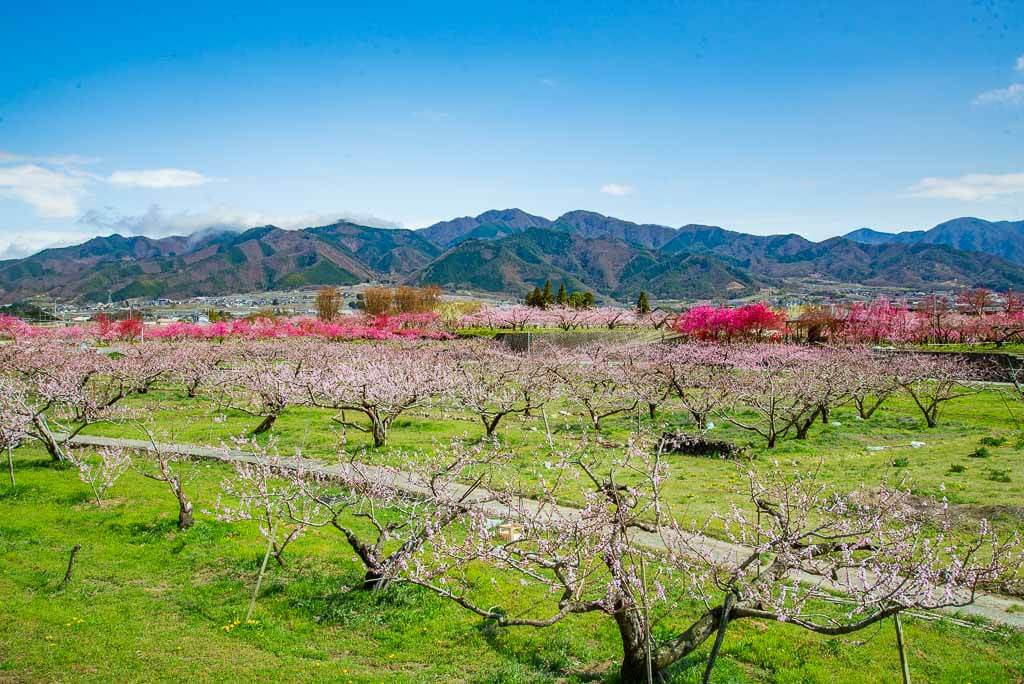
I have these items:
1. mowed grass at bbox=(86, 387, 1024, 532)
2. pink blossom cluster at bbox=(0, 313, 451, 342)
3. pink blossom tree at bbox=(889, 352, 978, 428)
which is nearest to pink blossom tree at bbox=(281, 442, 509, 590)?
mowed grass at bbox=(86, 387, 1024, 532)

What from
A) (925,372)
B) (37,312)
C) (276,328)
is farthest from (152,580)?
(37,312)

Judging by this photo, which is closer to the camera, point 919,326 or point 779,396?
point 779,396

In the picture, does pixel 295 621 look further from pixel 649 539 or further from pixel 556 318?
pixel 556 318

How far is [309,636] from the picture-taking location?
9047 millimetres

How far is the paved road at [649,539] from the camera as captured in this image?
9000mm

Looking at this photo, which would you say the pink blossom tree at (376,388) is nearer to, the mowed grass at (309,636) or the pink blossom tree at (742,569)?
the mowed grass at (309,636)

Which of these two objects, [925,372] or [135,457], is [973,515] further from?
[135,457]

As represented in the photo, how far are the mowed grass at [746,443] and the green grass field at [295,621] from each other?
0.17m

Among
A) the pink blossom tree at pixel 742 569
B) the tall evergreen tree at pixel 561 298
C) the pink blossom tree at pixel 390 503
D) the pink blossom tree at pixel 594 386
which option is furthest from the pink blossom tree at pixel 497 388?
the tall evergreen tree at pixel 561 298

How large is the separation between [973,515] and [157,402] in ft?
112

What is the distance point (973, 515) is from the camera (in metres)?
12.5

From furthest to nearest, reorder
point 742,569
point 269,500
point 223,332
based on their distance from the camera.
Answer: point 223,332 → point 269,500 → point 742,569

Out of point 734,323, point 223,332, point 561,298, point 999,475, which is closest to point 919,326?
point 734,323

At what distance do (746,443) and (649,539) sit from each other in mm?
11422
